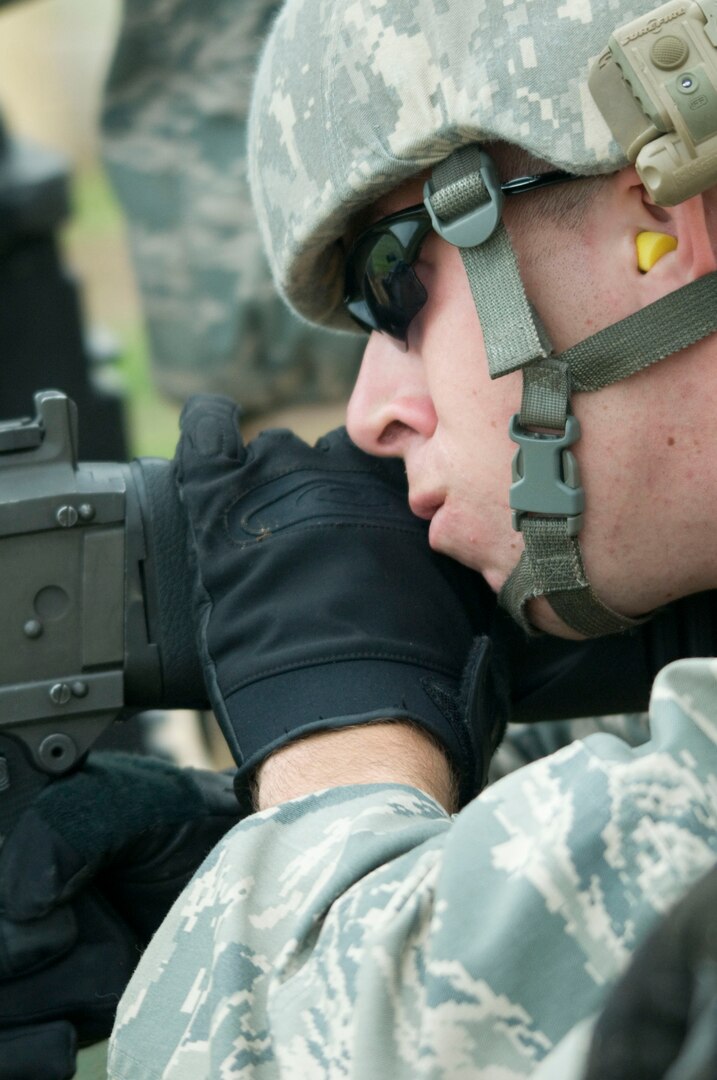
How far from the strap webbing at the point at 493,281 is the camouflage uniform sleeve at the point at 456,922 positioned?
418 mm

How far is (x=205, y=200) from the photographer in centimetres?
468

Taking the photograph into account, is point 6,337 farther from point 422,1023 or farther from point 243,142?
point 422,1023

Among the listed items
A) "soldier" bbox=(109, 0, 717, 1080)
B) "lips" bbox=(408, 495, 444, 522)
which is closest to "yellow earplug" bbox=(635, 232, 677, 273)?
"soldier" bbox=(109, 0, 717, 1080)

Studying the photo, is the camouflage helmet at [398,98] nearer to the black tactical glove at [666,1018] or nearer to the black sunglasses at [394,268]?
the black sunglasses at [394,268]

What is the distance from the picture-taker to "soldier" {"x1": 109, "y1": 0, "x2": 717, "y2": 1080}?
1.17 metres

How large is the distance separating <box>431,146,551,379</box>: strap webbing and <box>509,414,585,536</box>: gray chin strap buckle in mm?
76

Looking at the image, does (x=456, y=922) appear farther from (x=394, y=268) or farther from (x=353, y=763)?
(x=394, y=268)

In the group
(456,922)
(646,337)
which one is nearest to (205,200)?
(646,337)

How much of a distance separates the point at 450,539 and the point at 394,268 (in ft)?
0.96

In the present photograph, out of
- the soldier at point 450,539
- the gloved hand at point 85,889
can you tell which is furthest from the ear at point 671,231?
the gloved hand at point 85,889

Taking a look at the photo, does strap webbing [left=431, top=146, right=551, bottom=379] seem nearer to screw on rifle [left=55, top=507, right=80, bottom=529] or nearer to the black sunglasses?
the black sunglasses

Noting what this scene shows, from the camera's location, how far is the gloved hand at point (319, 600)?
156 centimetres

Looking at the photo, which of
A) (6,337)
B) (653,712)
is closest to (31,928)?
(653,712)

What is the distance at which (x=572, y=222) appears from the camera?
1528 mm
